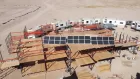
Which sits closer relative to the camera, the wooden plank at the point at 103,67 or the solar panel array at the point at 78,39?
the wooden plank at the point at 103,67

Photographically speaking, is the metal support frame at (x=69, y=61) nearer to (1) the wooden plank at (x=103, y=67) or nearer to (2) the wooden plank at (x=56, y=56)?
(2) the wooden plank at (x=56, y=56)

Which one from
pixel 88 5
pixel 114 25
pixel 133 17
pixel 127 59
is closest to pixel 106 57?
pixel 127 59

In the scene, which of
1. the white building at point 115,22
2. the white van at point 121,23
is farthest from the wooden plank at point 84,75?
the white van at point 121,23

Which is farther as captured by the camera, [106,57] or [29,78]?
[106,57]

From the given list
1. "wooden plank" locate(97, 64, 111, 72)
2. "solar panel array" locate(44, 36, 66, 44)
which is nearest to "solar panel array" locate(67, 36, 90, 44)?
"solar panel array" locate(44, 36, 66, 44)

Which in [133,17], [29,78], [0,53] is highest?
[133,17]

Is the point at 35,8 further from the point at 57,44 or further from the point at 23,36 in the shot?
the point at 57,44

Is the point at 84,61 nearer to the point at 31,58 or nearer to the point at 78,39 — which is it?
the point at 78,39

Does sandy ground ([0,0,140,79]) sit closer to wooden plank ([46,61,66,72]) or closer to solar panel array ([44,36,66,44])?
solar panel array ([44,36,66,44])
